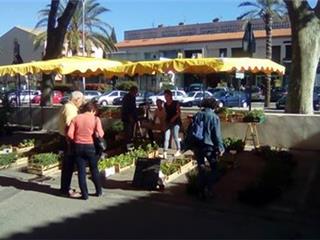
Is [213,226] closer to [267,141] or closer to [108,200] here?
[108,200]

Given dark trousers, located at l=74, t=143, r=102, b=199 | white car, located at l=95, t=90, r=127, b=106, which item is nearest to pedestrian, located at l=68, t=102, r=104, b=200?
dark trousers, located at l=74, t=143, r=102, b=199

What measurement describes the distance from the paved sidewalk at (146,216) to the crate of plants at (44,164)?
127cm

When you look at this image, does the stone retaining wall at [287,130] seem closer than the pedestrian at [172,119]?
No

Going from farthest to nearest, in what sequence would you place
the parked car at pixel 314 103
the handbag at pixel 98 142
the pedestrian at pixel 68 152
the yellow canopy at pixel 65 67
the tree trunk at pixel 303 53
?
the parked car at pixel 314 103 < the tree trunk at pixel 303 53 < the yellow canopy at pixel 65 67 < the pedestrian at pixel 68 152 < the handbag at pixel 98 142

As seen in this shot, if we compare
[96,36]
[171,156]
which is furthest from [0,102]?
[96,36]

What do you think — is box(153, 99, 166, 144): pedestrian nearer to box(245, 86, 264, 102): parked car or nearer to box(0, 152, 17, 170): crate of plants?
box(0, 152, 17, 170): crate of plants

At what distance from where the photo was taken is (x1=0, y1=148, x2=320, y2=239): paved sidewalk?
22.2 ft

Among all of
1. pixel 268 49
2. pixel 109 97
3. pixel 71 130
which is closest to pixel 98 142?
pixel 71 130

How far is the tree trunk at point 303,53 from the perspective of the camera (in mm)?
13961

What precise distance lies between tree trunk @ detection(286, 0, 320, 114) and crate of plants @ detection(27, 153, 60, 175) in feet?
22.4

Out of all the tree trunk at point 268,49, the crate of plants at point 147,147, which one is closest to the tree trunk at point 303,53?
the crate of plants at point 147,147

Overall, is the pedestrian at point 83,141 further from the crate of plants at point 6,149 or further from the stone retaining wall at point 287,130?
the stone retaining wall at point 287,130

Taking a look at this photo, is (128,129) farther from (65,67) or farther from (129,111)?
(65,67)

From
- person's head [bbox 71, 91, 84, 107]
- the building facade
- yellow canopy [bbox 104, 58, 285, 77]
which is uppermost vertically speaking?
the building facade
